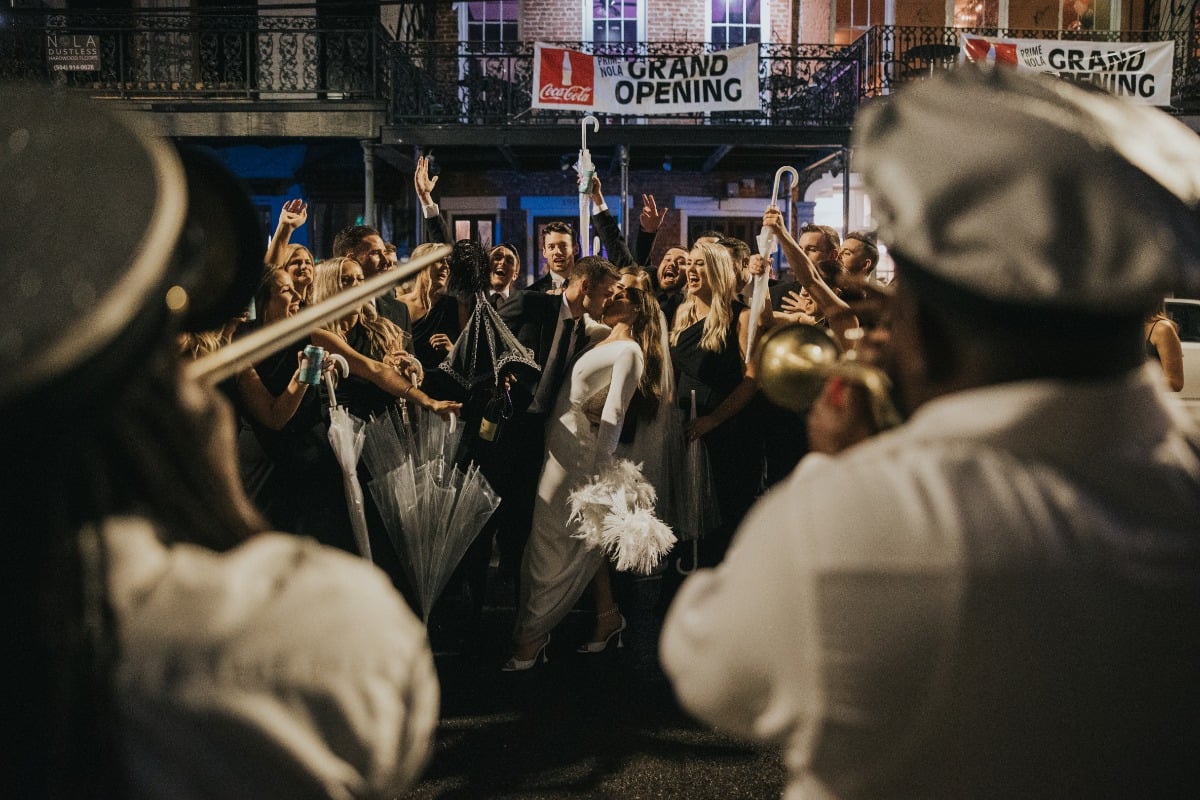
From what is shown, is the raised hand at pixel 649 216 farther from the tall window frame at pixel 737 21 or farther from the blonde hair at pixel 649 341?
the tall window frame at pixel 737 21

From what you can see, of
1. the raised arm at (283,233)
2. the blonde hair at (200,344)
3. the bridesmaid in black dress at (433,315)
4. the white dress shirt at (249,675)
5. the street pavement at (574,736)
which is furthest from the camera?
the bridesmaid in black dress at (433,315)

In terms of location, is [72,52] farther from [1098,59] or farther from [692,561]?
[1098,59]

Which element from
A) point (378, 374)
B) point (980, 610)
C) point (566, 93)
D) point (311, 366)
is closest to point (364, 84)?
point (566, 93)

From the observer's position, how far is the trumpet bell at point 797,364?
1.83m

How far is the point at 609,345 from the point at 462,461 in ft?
3.16

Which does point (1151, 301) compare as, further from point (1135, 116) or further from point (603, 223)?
point (603, 223)

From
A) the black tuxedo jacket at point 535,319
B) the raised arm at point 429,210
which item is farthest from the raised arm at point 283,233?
the black tuxedo jacket at point 535,319

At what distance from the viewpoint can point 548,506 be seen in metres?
5.03

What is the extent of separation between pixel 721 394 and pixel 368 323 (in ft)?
6.65

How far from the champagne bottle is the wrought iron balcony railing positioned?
928 cm

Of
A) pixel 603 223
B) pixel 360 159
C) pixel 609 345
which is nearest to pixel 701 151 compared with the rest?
pixel 360 159

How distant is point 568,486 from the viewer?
5004 mm

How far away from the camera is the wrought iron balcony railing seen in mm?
14367

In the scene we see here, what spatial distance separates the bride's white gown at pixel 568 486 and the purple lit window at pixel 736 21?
15433 mm
